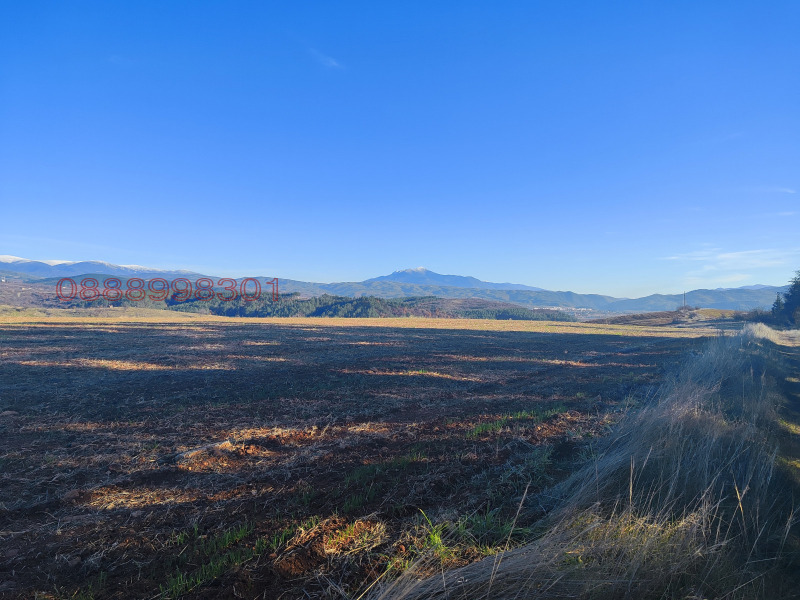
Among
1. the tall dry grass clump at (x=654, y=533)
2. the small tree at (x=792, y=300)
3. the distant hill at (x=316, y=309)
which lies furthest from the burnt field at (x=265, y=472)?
the distant hill at (x=316, y=309)

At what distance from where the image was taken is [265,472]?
5977mm

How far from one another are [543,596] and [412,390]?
1002 cm

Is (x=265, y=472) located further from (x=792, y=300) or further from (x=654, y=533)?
(x=792, y=300)

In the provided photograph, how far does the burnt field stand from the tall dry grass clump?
57 centimetres

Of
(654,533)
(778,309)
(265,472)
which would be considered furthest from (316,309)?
(654,533)

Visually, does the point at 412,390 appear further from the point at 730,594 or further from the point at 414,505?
the point at 730,594

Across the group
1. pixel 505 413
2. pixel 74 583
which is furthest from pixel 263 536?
pixel 505 413

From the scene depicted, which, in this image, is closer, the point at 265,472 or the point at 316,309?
the point at 265,472

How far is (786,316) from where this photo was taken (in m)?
46.5

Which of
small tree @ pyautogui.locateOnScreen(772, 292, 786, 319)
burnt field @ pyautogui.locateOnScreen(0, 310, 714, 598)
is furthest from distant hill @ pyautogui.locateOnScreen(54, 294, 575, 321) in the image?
burnt field @ pyautogui.locateOnScreen(0, 310, 714, 598)

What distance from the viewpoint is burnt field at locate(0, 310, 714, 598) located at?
3498 millimetres

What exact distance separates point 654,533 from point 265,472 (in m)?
5.25

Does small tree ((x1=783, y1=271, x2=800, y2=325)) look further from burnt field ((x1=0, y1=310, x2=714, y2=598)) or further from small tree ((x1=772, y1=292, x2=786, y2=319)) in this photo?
burnt field ((x1=0, y1=310, x2=714, y2=598))

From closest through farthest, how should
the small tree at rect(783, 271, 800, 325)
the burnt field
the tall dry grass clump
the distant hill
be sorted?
1. the tall dry grass clump
2. the burnt field
3. the small tree at rect(783, 271, 800, 325)
4. the distant hill
